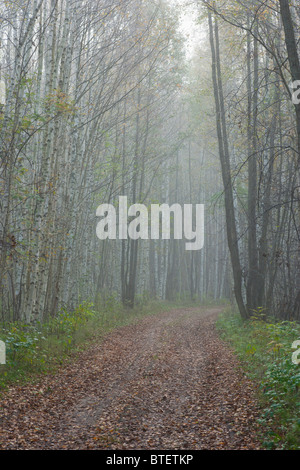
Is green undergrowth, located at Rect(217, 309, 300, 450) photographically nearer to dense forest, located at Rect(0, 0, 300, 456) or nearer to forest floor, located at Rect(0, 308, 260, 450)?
dense forest, located at Rect(0, 0, 300, 456)

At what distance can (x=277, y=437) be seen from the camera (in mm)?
4246

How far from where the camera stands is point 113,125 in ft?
49.4

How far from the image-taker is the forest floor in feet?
14.8

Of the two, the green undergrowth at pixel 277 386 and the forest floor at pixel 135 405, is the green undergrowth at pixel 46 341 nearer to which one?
the forest floor at pixel 135 405

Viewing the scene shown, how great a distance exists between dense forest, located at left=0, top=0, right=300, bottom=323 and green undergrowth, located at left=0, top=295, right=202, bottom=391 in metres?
0.54

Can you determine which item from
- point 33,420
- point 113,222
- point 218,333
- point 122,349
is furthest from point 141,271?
point 33,420

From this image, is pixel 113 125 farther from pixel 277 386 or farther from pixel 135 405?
pixel 277 386

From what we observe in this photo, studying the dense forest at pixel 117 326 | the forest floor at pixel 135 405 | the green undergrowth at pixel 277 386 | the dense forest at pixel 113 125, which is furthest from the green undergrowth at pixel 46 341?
the green undergrowth at pixel 277 386

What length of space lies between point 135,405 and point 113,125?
11535 millimetres

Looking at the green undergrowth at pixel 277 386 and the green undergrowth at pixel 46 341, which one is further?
the green undergrowth at pixel 46 341

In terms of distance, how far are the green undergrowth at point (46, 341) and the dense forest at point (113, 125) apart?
1.76ft

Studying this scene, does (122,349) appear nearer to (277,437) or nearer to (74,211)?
(74,211)

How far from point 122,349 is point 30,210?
415 cm

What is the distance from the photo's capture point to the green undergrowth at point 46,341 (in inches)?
261
